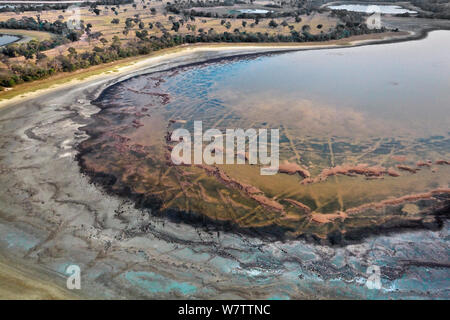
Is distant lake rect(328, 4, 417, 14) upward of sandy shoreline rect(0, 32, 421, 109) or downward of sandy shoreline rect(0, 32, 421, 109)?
upward

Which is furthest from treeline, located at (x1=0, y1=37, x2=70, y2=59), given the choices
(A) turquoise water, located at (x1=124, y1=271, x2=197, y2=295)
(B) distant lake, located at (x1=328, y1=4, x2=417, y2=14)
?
(B) distant lake, located at (x1=328, y1=4, x2=417, y2=14)

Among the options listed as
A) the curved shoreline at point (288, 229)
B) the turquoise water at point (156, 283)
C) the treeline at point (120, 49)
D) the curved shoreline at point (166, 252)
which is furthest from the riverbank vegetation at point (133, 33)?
the turquoise water at point (156, 283)

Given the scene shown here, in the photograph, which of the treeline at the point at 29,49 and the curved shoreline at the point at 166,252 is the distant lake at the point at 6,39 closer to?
the treeline at the point at 29,49

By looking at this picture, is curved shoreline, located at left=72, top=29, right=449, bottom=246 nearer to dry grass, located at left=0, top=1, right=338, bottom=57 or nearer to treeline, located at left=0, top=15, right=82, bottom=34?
dry grass, located at left=0, top=1, right=338, bottom=57

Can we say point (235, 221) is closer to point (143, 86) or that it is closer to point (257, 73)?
point (143, 86)

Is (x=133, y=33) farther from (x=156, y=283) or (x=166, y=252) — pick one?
(x=156, y=283)

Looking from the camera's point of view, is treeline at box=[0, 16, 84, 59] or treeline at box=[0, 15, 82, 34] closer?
treeline at box=[0, 16, 84, 59]

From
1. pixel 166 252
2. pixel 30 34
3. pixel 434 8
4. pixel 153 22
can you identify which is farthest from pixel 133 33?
pixel 434 8

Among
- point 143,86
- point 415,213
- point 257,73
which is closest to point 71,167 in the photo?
point 143,86

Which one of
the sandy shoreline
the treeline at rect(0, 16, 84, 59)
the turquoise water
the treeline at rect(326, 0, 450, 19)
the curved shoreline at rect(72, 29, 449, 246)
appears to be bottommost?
the turquoise water
